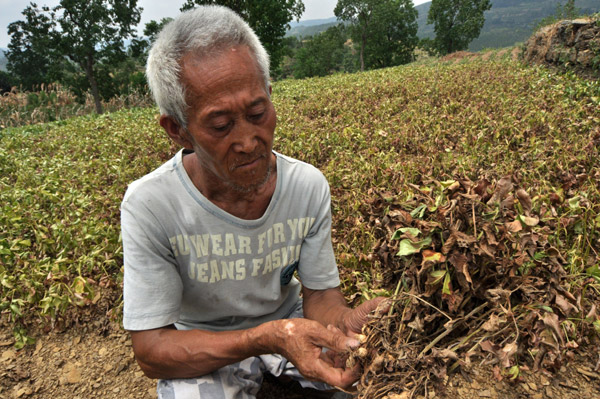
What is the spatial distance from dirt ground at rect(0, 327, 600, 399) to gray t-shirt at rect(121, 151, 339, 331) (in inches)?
27.2

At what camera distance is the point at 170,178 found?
5.08ft

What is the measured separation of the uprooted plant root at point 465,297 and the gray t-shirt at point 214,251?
515 mm

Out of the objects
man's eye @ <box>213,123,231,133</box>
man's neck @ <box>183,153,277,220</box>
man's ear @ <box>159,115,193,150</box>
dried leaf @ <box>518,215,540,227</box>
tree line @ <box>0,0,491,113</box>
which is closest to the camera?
dried leaf @ <box>518,215,540,227</box>

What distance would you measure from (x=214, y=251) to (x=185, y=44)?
31.7 inches

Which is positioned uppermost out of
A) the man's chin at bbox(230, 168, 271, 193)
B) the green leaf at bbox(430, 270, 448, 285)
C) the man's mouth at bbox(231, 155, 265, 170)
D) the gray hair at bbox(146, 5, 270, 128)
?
the gray hair at bbox(146, 5, 270, 128)

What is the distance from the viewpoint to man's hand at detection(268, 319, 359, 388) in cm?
132

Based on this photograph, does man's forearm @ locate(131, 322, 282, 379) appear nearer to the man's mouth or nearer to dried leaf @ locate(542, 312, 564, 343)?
the man's mouth

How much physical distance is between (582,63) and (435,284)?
9112 millimetres

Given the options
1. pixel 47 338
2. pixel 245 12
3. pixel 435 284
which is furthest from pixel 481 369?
pixel 245 12

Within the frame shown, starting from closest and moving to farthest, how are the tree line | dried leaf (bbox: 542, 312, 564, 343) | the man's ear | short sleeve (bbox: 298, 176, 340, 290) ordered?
dried leaf (bbox: 542, 312, 564, 343)
the man's ear
short sleeve (bbox: 298, 176, 340, 290)
the tree line

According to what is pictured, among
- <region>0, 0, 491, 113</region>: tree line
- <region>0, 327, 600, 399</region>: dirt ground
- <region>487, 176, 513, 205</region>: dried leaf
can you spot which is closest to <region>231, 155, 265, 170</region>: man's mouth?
<region>487, 176, 513, 205</region>: dried leaf

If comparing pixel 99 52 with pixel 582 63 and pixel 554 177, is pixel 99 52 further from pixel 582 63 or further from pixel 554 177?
pixel 554 177

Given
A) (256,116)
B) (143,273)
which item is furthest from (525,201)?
(143,273)

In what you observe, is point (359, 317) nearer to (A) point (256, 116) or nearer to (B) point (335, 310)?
(B) point (335, 310)
